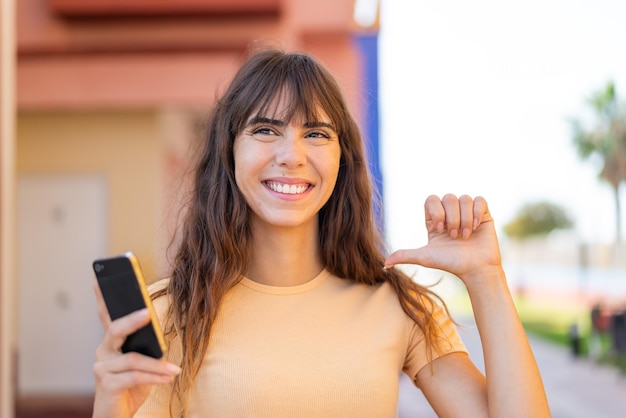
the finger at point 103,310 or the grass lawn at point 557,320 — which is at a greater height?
the finger at point 103,310

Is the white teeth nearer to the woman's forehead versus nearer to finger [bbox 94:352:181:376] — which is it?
the woman's forehead

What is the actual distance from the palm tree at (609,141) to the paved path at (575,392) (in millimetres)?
1675

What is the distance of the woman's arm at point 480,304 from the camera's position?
5.14ft

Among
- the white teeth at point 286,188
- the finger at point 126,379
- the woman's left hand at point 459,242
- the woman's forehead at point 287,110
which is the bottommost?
the finger at point 126,379

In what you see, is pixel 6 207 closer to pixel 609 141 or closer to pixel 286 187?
pixel 286 187

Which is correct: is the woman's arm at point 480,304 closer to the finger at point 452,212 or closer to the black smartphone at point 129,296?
the finger at point 452,212

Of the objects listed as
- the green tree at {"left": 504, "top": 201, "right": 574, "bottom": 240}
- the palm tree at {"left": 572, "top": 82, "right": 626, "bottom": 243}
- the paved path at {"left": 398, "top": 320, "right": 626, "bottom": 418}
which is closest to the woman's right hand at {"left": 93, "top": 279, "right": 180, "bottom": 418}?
the paved path at {"left": 398, "top": 320, "right": 626, "bottom": 418}

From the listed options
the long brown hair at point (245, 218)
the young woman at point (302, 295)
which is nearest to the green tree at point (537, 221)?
the long brown hair at point (245, 218)

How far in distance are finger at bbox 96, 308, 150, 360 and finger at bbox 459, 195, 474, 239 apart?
67cm

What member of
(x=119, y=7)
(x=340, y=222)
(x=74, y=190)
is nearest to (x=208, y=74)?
(x=119, y=7)

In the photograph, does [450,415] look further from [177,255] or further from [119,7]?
[119,7]

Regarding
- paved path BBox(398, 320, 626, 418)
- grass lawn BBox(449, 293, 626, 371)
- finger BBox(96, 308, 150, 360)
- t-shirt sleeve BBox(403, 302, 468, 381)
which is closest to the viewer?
finger BBox(96, 308, 150, 360)

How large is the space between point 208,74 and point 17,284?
8.67 feet

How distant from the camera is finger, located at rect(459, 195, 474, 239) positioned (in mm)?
1604
